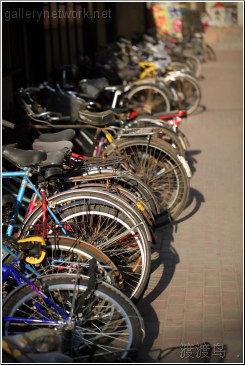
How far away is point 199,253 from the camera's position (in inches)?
280

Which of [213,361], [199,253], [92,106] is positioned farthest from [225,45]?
[213,361]

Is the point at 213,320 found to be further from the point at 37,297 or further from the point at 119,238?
the point at 37,297

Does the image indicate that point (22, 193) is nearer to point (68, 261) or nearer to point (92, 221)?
point (92, 221)

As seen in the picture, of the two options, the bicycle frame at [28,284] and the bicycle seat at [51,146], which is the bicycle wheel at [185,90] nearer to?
the bicycle seat at [51,146]

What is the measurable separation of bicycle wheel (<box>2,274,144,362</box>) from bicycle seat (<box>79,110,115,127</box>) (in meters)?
3.34

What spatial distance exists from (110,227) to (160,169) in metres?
2.25

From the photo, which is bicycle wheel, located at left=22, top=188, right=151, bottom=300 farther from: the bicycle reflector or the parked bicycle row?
the bicycle reflector

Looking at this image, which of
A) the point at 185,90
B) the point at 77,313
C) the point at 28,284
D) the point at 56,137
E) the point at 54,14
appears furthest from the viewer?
the point at 185,90

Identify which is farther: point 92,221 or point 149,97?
point 149,97

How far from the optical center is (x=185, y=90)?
15.0 m

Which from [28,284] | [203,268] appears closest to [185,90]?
[203,268]

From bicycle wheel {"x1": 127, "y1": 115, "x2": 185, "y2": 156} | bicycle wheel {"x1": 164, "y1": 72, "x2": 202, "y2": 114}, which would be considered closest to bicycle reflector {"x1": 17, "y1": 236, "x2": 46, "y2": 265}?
bicycle wheel {"x1": 127, "y1": 115, "x2": 185, "y2": 156}

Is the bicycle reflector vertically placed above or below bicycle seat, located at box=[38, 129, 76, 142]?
below

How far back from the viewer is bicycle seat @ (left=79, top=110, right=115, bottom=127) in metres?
7.68
